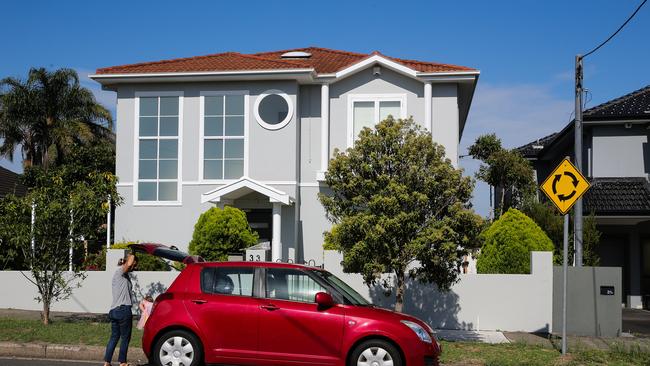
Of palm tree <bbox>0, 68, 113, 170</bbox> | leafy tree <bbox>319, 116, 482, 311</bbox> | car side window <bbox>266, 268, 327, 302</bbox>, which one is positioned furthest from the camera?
palm tree <bbox>0, 68, 113, 170</bbox>

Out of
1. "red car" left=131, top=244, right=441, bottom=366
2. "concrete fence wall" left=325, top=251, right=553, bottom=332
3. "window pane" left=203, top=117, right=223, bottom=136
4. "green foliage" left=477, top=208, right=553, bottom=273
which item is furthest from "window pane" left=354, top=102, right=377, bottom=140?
"red car" left=131, top=244, right=441, bottom=366

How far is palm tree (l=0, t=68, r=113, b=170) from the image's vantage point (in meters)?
32.8

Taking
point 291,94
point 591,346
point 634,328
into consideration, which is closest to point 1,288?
point 291,94

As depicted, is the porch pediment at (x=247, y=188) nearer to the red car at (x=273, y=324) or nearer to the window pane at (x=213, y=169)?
the window pane at (x=213, y=169)

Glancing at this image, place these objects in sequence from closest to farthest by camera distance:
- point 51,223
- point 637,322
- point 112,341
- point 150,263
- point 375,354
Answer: point 375,354 < point 112,341 < point 51,223 < point 637,322 < point 150,263

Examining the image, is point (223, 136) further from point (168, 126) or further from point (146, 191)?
point (146, 191)

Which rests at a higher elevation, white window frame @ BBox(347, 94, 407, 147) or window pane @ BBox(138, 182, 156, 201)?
white window frame @ BBox(347, 94, 407, 147)

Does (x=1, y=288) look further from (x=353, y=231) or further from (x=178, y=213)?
(x=353, y=231)

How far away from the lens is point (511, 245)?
16359 millimetres

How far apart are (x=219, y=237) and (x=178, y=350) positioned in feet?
30.7

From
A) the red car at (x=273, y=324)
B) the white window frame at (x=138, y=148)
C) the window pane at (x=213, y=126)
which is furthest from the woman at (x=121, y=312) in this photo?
the window pane at (x=213, y=126)

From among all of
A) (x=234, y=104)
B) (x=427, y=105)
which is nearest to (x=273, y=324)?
(x=427, y=105)

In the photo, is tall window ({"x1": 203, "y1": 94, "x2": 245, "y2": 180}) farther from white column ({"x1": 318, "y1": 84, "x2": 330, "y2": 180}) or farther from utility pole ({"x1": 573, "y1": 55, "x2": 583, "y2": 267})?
utility pole ({"x1": 573, "y1": 55, "x2": 583, "y2": 267})

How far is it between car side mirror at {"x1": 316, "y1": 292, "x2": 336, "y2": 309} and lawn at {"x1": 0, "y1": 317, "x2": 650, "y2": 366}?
274 centimetres
